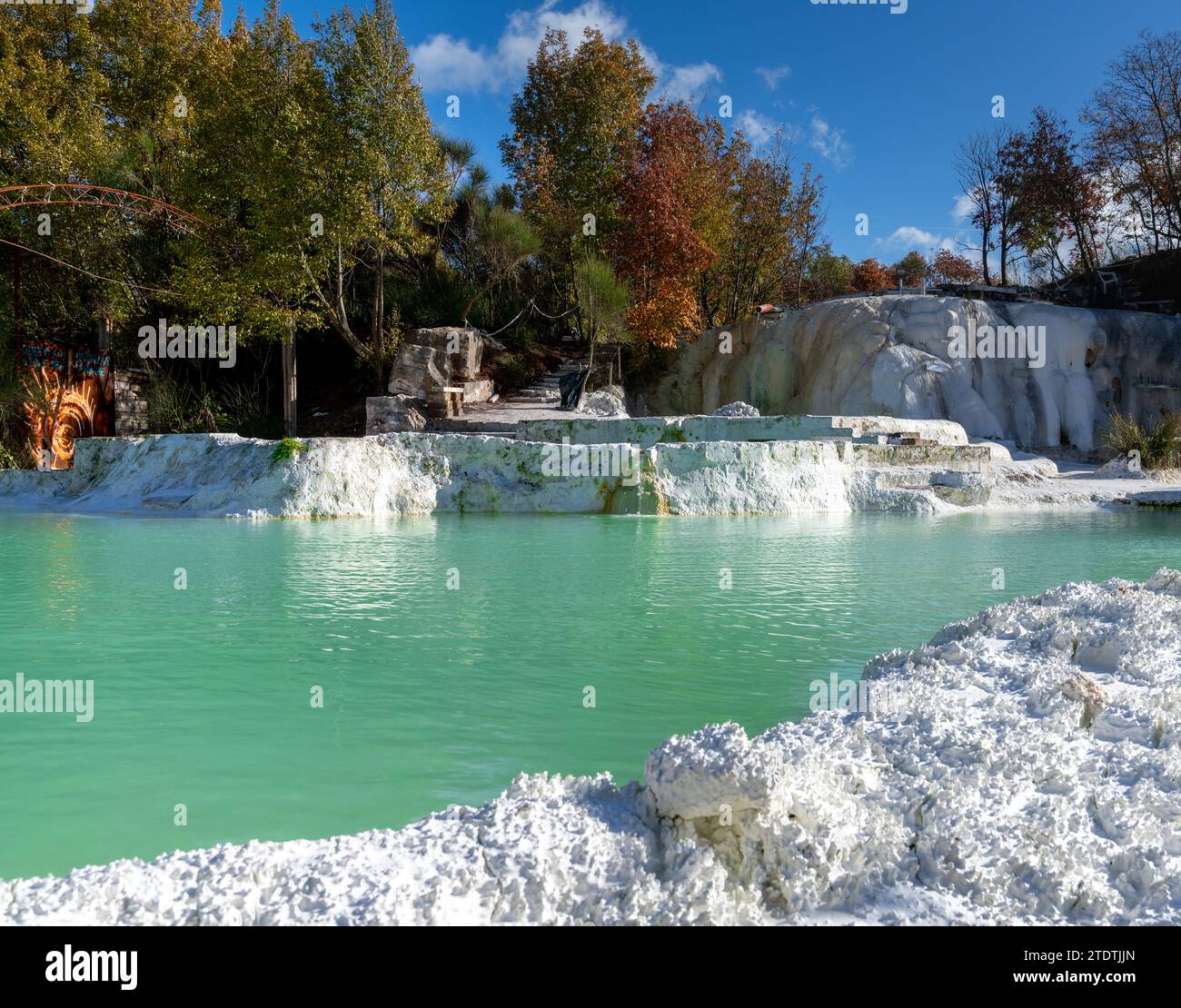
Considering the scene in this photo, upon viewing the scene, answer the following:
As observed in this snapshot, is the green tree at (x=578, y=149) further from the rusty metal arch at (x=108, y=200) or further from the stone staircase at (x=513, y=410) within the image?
the rusty metal arch at (x=108, y=200)

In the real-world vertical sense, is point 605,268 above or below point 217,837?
above

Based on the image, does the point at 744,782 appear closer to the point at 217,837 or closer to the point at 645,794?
the point at 645,794

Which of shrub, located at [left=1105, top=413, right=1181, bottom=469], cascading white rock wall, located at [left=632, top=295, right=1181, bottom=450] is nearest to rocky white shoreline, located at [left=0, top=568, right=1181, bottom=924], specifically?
shrub, located at [left=1105, top=413, right=1181, bottom=469]

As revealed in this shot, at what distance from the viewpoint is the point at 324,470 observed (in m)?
11.2

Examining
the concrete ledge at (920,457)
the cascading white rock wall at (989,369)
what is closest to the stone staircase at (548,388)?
the cascading white rock wall at (989,369)

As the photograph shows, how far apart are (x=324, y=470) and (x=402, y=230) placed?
8.30m

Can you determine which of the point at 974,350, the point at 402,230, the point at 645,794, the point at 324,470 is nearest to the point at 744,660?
the point at 645,794

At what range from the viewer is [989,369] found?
19.9 metres

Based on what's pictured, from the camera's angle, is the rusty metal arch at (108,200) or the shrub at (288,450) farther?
the rusty metal arch at (108,200)

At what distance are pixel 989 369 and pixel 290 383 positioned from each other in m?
15.2

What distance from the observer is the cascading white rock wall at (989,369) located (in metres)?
19.5

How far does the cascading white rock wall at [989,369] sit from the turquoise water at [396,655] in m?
12.2

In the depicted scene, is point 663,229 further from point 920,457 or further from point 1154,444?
point 1154,444

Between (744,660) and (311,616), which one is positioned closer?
(744,660)
